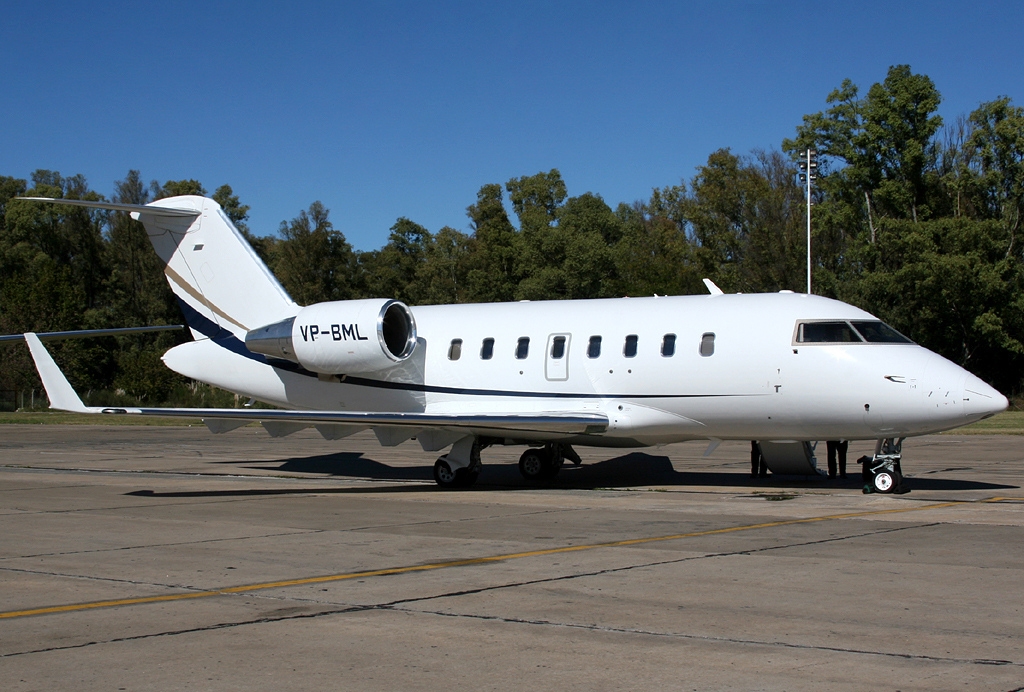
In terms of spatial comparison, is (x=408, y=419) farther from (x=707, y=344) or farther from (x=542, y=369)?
(x=707, y=344)

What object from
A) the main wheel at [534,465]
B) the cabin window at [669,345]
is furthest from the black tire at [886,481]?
the main wheel at [534,465]

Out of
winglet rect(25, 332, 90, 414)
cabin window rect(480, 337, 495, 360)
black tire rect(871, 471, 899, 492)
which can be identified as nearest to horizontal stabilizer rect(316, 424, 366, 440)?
cabin window rect(480, 337, 495, 360)

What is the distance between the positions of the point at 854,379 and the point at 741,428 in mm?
1930

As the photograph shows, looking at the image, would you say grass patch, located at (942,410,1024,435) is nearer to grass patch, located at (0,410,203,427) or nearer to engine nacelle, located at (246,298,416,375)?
engine nacelle, located at (246,298,416,375)

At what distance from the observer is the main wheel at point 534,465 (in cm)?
1955

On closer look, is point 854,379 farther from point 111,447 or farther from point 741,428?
point 111,447

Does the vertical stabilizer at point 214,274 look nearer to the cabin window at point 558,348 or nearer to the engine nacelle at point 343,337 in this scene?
the engine nacelle at point 343,337

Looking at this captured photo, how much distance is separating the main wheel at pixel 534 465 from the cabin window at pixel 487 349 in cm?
222

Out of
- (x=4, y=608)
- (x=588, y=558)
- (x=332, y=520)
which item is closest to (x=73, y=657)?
(x=4, y=608)

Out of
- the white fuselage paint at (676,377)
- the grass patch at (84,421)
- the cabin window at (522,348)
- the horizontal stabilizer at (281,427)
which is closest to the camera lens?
the white fuselage paint at (676,377)

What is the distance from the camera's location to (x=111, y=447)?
3011 cm

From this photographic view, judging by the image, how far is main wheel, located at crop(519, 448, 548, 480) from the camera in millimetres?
19547

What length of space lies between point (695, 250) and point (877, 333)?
56.9 meters

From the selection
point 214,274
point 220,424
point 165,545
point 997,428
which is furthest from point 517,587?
point 997,428
